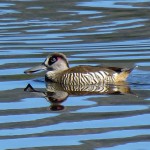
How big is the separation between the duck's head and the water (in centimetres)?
26

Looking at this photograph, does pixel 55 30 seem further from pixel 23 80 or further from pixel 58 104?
pixel 58 104

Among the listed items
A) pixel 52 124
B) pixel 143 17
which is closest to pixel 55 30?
pixel 143 17

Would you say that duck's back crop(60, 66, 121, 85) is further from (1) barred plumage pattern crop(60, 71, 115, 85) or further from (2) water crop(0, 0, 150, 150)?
(2) water crop(0, 0, 150, 150)

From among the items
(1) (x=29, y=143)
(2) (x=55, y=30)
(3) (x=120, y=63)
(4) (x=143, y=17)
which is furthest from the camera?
(4) (x=143, y=17)

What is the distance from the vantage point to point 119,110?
14.5m

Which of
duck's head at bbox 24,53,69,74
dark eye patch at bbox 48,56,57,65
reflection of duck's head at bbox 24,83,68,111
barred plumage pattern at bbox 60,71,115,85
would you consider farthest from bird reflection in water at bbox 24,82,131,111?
dark eye patch at bbox 48,56,57,65

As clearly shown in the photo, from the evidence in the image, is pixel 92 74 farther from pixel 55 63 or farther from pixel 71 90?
pixel 55 63

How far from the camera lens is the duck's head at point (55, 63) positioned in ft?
59.3

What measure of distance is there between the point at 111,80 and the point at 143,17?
7.96m

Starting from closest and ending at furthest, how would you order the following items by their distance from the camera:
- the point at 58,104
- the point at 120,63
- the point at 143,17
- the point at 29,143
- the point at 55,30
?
the point at 29,143 → the point at 58,104 → the point at 120,63 → the point at 55,30 → the point at 143,17

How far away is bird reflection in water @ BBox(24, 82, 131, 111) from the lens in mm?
16052

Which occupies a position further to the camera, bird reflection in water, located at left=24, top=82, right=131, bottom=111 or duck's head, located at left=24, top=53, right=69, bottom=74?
duck's head, located at left=24, top=53, right=69, bottom=74

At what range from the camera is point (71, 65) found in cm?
1903

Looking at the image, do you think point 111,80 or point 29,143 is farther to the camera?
point 111,80
